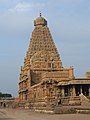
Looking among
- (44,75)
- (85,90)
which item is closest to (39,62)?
(44,75)

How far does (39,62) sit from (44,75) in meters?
13.2

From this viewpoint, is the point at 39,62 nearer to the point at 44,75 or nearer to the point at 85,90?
the point at 44,75

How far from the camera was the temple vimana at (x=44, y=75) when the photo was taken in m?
79.4

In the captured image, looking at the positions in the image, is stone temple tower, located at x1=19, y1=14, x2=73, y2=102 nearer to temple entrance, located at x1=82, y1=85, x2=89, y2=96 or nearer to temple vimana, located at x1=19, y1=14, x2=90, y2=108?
temple vimana, located at x1=19, y1=14, x2=90, y2=108

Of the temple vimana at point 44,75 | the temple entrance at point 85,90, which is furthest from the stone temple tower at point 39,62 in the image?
the temple entrance at point 85,90

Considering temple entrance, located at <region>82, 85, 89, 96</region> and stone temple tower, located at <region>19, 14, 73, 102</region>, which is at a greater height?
stone temple tower, located at <region>19, 14, 73, 102</region>

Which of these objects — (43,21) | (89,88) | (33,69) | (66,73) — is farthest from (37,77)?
(89,88)

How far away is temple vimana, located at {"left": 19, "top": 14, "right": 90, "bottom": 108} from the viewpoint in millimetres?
79438

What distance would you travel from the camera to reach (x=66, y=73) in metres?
104

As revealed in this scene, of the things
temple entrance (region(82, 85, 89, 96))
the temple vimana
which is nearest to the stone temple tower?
the temple vimana

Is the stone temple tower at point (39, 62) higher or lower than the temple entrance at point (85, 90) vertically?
higher

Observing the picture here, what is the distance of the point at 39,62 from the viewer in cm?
11588

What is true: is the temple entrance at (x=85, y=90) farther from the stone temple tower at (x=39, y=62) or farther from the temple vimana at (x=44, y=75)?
the stone temple tower at (x=39, y=62)

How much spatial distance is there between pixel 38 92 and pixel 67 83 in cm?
1707
